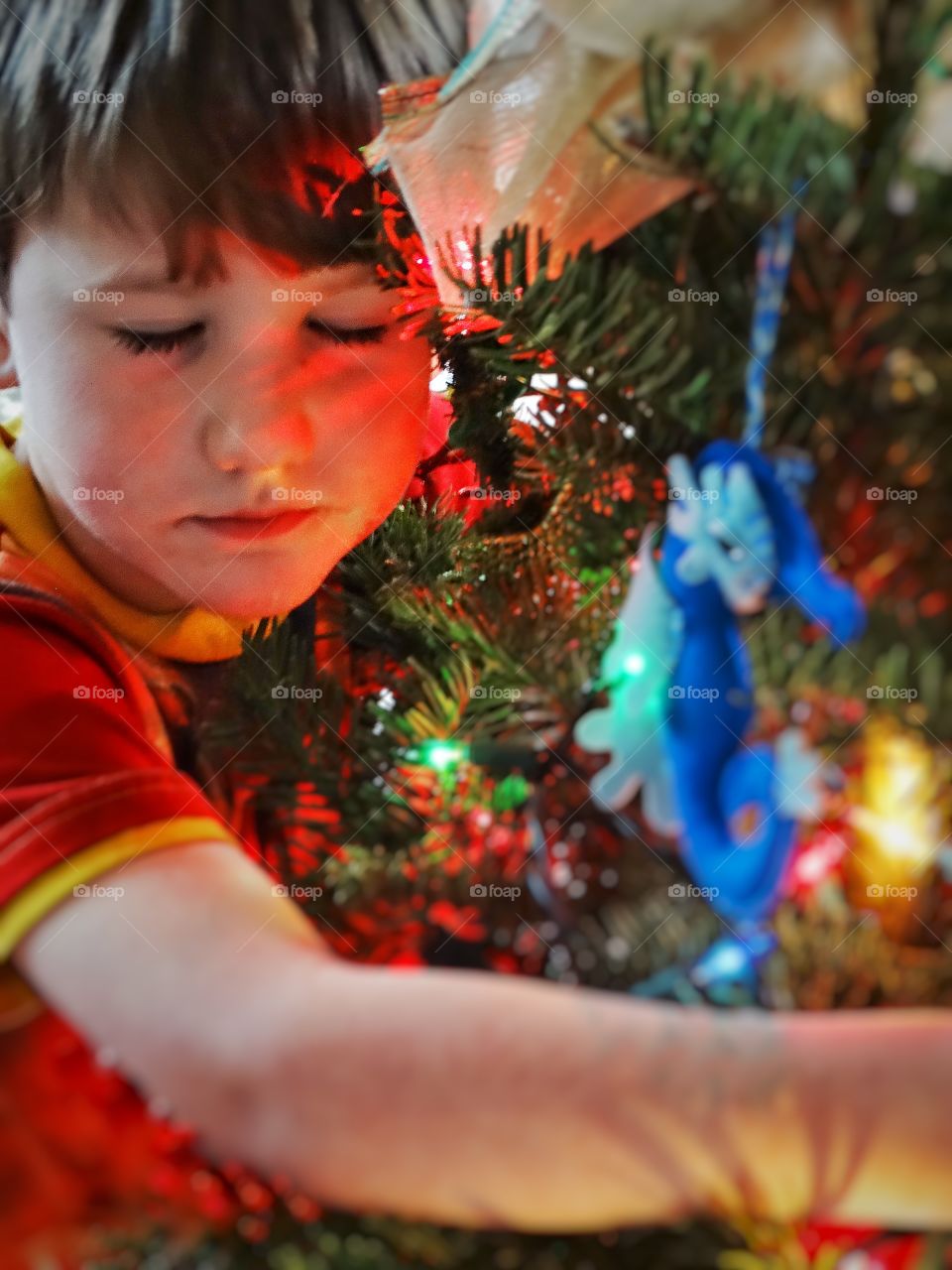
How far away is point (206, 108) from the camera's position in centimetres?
57

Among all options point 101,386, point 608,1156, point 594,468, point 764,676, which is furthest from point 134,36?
point 608,1156

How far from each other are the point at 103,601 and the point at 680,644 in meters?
0.37

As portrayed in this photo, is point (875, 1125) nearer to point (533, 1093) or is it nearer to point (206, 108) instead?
point (533, 1093)

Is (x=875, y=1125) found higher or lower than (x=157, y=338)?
lower

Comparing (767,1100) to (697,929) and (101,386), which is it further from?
(101,386)

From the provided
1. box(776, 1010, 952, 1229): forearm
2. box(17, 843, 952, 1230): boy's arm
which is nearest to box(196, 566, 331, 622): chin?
box(17, 843, 952, 1230): boy's arm

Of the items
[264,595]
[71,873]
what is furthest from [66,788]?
[264,595]

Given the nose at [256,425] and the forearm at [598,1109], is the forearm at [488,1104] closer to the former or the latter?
the forearm at [598,1109]

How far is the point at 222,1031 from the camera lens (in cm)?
37

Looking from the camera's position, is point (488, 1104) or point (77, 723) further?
point (77, 723)

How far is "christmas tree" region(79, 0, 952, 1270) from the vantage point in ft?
1.20

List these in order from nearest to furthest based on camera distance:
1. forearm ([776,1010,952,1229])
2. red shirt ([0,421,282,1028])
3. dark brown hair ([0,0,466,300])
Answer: forearm ([776,1010,952,1229]), red shirt ([0,421,282,1028]), dark brown hair ([0,0,466,300])

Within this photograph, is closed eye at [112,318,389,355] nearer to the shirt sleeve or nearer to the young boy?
the young boy

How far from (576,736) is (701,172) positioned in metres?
0.23
